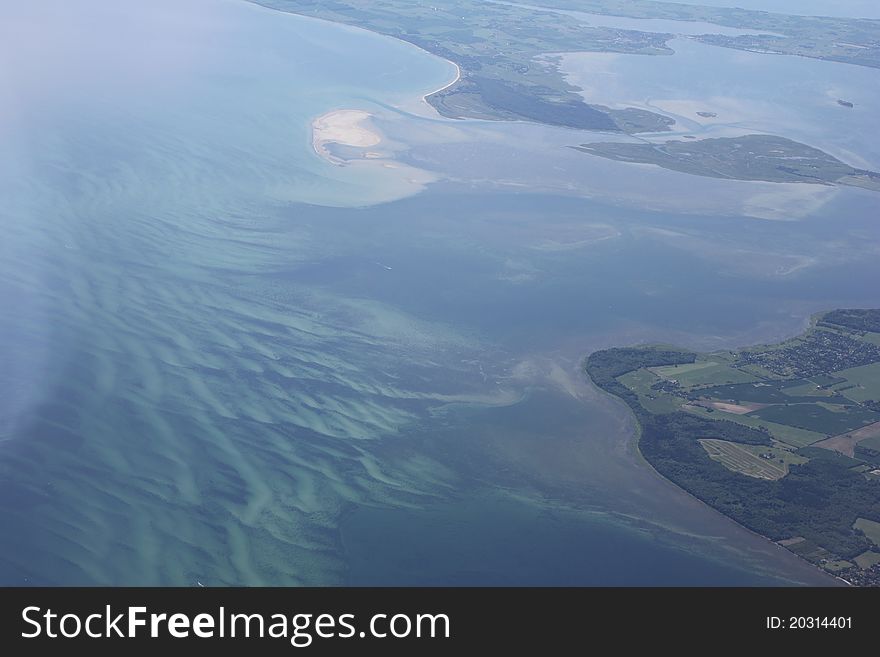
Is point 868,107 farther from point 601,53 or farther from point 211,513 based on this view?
point 211,513

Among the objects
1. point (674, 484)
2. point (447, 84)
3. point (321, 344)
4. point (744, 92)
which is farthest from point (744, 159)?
point (674, 484)

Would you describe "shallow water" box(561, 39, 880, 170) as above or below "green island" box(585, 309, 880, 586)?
above

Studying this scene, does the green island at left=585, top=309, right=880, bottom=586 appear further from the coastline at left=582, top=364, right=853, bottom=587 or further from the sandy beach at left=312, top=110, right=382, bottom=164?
the sandy beach at left=312, top=110, right=382, bottom=164

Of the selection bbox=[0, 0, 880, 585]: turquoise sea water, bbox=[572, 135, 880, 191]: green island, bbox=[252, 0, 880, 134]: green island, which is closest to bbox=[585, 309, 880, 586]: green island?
bbox=[0, 0, 880, 585]: turquoise sea water

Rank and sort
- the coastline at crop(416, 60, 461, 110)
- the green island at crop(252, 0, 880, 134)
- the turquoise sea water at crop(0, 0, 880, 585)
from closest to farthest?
the turquoise sea water at crop(0, 0, 880, 585)
the coastline at crop(416, 60, 461, 110)
the green island at crop(252, 0, 880, 134)

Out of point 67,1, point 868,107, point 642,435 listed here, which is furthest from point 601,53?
point 642,435

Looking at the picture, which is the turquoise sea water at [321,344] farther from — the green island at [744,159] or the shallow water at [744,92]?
the shallow water at [744,92]
